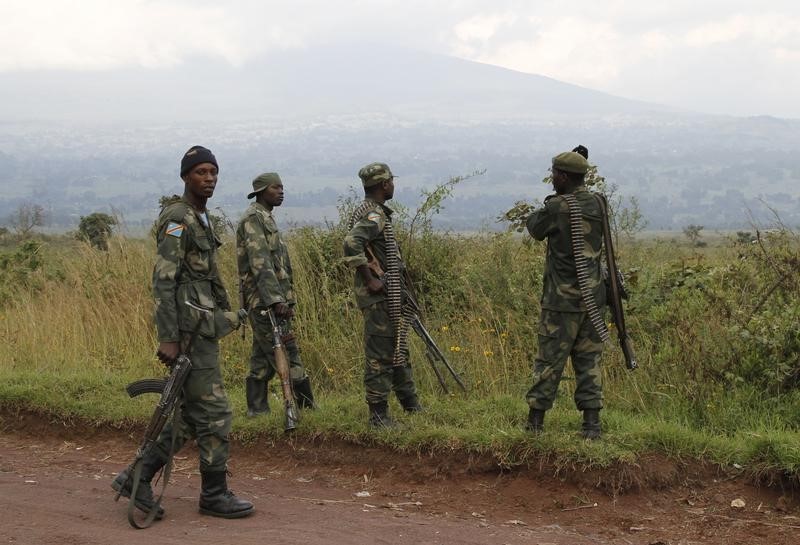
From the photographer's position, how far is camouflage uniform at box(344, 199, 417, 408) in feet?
21.6

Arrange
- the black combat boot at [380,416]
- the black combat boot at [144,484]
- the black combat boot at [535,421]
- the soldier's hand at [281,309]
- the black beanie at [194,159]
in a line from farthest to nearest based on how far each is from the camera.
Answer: the soldier's hand at [281,309], the black combat boot at [380,416], the black combat boot at [535,421], the black combat boot at [144,484], the black beanie at [194,159]

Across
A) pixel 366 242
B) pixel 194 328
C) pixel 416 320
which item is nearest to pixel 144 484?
pixel 194 328

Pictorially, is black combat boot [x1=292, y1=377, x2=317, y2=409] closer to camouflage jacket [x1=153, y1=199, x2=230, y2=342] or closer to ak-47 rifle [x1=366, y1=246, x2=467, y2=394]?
ak-47 rifle [x1=366, y1=246, x2=467, y2=394]

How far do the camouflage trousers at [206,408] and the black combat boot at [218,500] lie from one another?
0.20ft

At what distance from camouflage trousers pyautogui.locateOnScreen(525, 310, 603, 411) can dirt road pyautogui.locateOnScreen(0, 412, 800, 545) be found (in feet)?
1.73

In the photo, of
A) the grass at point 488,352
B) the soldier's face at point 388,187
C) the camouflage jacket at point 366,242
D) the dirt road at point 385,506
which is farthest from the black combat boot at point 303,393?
the soldier's face at point 388,187

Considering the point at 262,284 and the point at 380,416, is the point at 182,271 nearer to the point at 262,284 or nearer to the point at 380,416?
the point at 262,284

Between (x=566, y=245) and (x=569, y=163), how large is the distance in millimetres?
538

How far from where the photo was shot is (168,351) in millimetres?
5219

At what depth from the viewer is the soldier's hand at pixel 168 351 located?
520 cm

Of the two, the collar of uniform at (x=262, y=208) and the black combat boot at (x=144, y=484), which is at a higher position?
the collar of uniform at (x=262, y=208)

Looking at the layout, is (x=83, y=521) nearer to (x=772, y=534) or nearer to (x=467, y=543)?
(x=467, y=543)

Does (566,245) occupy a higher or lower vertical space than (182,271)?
higher

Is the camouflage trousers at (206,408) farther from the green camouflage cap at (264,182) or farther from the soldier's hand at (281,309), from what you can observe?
the green camouflage cap at (264,182)
